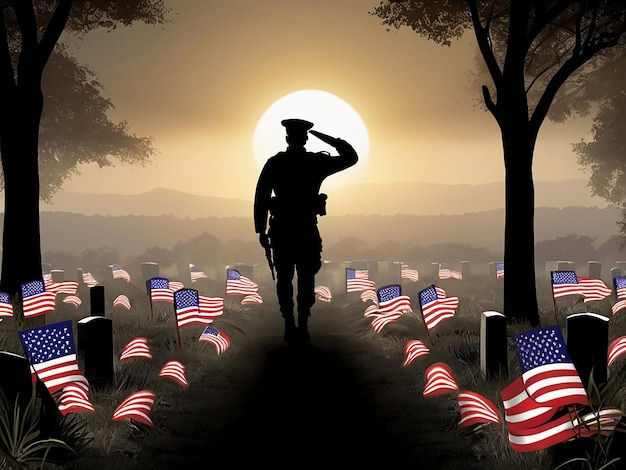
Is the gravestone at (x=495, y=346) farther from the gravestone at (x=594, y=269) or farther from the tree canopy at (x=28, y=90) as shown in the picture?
the gravestone at (x=594, y=269)

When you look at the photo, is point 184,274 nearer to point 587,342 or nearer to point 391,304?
point 391,304

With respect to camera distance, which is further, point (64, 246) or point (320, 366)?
point (64, 246)

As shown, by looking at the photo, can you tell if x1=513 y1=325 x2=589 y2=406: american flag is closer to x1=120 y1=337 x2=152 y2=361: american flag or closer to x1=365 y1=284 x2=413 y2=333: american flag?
x1=120 y1=337 x2=152 y2=361: american flag

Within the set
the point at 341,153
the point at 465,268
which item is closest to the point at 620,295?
the point at 341,153

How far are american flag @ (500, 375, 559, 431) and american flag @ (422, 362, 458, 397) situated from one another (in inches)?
54.6

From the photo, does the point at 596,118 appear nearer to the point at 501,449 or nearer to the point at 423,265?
the point at 423,265

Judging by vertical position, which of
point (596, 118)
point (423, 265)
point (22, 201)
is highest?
point (596, 118)

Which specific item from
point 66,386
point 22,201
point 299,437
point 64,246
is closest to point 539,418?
point 299,437

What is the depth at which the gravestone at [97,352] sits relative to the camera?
7992 millimetres

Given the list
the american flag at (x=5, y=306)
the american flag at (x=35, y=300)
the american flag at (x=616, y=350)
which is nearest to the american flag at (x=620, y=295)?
the american flag at (x=616, y=350)

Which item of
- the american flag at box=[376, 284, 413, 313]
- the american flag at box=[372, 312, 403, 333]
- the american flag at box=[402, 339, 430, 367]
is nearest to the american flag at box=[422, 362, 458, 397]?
the american flag at box=[402, 339, 430, 367]

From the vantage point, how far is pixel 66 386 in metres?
6.84

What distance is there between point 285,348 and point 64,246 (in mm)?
38421

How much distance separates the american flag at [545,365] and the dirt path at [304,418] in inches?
34.6
